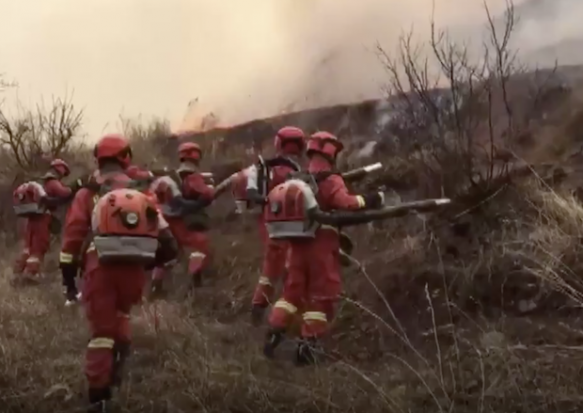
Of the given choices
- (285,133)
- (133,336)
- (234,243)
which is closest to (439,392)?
(133,336)

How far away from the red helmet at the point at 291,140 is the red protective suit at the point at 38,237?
3860 mm

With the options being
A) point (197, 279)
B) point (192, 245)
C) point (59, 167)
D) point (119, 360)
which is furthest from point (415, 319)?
point (59, 167)

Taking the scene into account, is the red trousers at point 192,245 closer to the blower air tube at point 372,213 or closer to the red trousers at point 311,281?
the red trousers at point 311,281

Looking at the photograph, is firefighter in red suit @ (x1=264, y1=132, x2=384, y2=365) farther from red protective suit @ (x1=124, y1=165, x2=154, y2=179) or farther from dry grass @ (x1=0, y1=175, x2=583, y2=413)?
red protective suit @ (x1=124, y1=165, x2=154, y2=179)

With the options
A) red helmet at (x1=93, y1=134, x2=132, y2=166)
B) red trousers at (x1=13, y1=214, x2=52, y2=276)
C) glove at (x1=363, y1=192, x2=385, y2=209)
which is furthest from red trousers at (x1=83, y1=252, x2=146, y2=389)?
red trousers at (x1=13, y1=214, x2=52, y2=276)

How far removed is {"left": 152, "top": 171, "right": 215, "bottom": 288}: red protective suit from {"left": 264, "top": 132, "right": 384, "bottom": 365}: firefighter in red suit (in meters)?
3.17

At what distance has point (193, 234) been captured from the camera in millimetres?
8883

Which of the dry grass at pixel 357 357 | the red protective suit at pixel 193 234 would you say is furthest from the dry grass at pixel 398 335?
the red protective suit at pixel 193 234

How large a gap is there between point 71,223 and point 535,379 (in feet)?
9.52

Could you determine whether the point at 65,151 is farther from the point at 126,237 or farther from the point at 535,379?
the point at 535,379

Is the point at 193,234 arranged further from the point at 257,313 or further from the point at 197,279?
the point at 257,313

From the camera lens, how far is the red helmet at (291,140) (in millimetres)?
6594

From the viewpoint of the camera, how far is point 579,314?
5.47m

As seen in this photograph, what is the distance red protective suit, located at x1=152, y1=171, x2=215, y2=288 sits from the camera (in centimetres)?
880
